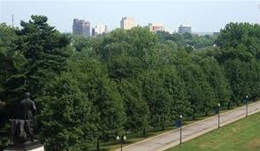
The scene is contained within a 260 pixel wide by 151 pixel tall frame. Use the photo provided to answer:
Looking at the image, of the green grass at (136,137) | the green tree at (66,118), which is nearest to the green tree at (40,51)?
the green tree at (66,118)

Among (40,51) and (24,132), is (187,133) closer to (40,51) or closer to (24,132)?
(40,51)

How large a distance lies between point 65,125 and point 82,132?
146cm

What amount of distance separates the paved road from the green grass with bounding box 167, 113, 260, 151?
1.42m

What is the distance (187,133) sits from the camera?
5719 centimetres

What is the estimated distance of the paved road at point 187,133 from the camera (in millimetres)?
50656

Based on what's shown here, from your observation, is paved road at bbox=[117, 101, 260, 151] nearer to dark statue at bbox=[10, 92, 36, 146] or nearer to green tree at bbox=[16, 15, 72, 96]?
green tree at bbox=[16, 15, 72, 96]

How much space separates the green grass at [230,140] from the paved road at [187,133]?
55.8 inches

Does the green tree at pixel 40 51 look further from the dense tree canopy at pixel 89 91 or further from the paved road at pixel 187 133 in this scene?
the paved road at pixel 187 133

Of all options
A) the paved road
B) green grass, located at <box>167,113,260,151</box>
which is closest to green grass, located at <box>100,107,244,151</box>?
the paved road

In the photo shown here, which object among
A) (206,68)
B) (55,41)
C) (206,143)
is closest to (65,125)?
(55,41)

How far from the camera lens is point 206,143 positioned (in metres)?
51.3

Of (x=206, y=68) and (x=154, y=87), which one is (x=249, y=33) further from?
(x=154, y=87)

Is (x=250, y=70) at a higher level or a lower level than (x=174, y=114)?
higher

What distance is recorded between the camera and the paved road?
166ft
